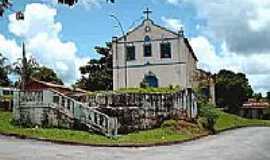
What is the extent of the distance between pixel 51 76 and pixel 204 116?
111 ft

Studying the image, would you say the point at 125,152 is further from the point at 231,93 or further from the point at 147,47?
the point at 231,93

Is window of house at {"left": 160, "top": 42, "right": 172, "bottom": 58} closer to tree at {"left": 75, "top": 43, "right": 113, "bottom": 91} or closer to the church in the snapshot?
the church

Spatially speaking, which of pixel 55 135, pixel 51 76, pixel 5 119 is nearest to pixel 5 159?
pixel 55 135

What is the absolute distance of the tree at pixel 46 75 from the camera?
54331 mm

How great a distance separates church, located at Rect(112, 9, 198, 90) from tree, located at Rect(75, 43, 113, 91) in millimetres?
7813

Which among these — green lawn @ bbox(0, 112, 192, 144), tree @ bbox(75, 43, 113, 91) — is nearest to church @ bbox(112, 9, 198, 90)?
tree @ bbox(75, 43, 113, 91)

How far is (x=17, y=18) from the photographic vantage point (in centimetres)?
555

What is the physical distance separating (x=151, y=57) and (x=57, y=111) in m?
18.8

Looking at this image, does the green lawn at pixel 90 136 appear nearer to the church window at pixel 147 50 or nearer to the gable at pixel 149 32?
the church window at pixel 147 50

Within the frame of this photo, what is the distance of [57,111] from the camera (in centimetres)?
2327

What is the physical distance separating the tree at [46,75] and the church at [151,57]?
46.9 feet

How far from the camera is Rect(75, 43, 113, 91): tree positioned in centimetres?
5016

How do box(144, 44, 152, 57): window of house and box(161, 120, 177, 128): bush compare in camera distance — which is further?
box(144, 44, 152, 57): window of house

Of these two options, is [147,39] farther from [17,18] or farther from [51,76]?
[17,18]
